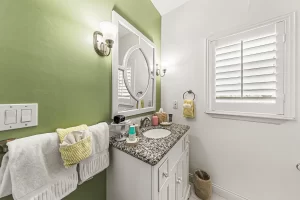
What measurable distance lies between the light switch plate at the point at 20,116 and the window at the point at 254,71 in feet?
5.23

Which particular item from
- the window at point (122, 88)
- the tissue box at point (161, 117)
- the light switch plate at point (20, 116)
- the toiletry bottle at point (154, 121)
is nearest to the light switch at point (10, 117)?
the light switch plate at point (20, 116)

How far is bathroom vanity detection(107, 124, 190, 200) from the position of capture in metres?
0.73

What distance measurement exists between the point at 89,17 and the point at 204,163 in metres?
1.99

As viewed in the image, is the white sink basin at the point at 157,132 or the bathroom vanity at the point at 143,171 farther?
the white sink basin at the point at 157,132

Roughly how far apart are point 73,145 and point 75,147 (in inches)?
0.6

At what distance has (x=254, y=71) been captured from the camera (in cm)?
119

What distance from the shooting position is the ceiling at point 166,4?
161 centimetres

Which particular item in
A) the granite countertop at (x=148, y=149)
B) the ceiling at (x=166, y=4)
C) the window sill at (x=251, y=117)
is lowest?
the granite countertop at (x=148, y=149)

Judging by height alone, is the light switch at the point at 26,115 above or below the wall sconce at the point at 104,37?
below

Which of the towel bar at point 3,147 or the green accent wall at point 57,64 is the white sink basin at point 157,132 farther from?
the towel bar at point 3,147

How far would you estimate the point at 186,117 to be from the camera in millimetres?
1649

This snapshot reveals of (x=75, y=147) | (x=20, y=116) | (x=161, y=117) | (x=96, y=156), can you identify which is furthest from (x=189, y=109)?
(x=20, y=116)

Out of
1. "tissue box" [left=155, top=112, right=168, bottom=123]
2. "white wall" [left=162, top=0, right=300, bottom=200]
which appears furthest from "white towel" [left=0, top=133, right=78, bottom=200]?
"white wall" [left=162, top=0, right=300, bottom=200]

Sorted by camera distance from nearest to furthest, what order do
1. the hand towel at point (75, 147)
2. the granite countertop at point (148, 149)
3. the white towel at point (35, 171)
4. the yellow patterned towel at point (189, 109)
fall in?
the white towel at point (35, 171)
the hand towel at point (75, 147)
the granite countertop at point (148, 149)
the yellow patterned towel at point (189, 109)
